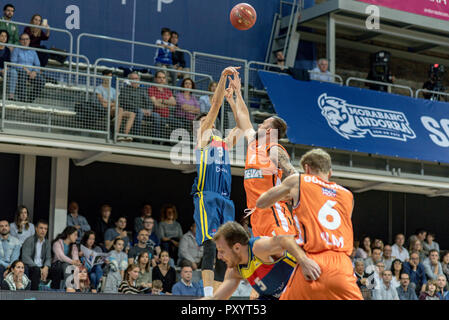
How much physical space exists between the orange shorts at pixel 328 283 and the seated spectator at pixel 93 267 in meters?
7.20

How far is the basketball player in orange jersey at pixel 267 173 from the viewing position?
7.75 m

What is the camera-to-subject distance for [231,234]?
5.72 meters

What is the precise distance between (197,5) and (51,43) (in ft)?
12.6

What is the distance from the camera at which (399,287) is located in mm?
14547

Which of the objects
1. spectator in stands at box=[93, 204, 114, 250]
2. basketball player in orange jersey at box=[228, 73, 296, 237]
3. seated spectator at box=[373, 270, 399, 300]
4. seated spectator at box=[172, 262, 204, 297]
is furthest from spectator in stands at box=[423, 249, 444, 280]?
basketball player in orange jersey at box=[228, 73, 296, 237]

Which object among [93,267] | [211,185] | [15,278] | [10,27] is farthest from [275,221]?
[10,27]

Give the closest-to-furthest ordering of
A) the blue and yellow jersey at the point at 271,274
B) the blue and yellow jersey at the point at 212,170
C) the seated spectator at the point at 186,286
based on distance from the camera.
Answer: the blue and yellow jersey at the point at 271,274 < the blue and yellow jersey at the point at 212,170 < the seated spectator at the point at 186,286

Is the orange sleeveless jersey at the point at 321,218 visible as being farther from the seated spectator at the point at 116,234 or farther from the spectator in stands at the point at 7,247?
the seated spectator at the point at 116,234

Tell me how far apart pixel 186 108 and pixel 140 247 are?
2624 mm

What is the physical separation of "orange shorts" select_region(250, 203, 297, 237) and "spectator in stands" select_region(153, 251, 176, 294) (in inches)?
184

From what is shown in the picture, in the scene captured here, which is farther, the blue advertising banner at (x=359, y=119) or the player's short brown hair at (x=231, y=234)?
the blue advertising banner at (x=359, y=119)

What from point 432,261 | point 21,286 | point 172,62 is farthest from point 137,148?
point 432,261

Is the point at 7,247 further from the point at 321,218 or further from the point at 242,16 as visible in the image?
the point at 321,218

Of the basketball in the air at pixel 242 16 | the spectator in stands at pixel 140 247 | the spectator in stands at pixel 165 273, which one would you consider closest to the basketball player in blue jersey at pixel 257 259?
the basketball in the air at pixel 242 16
